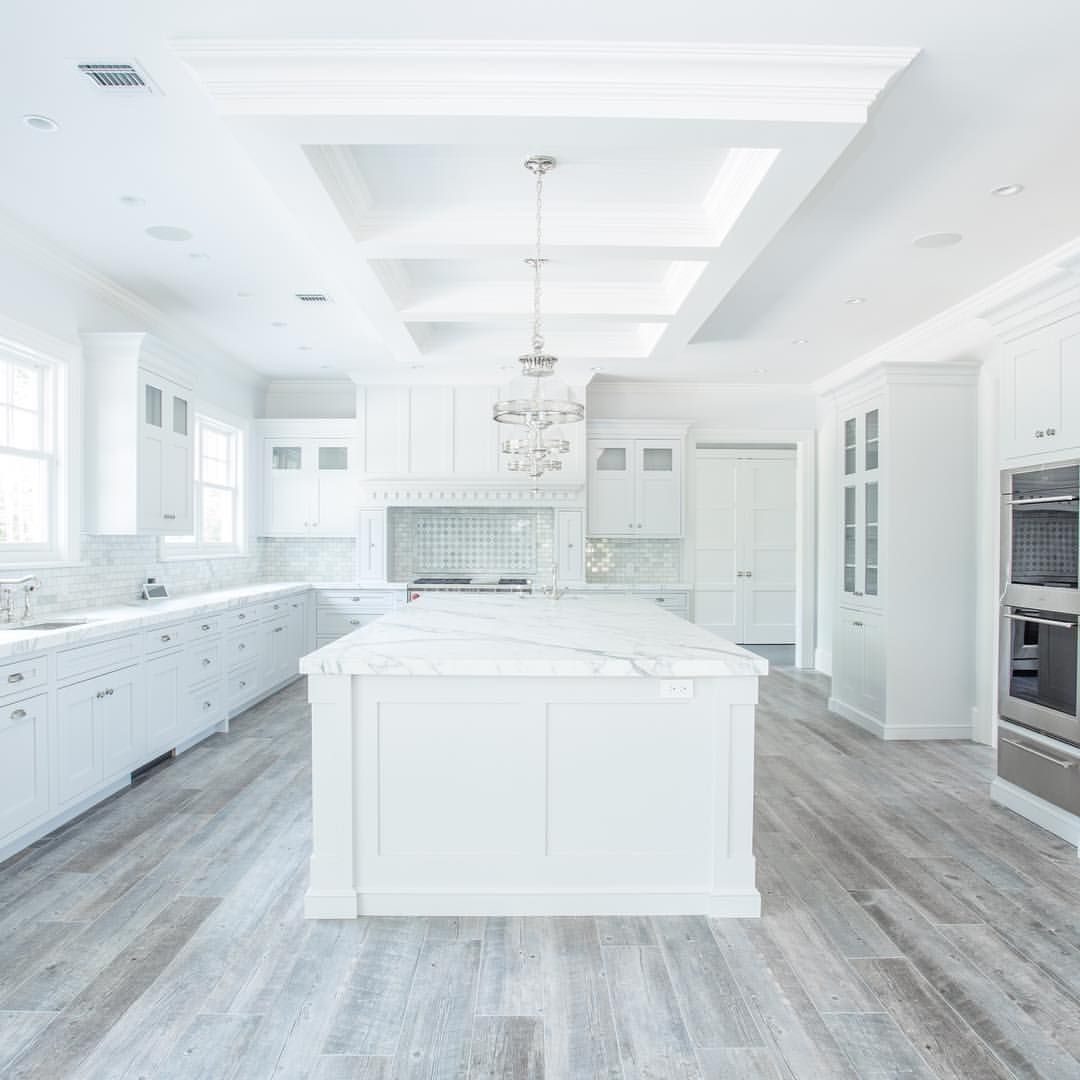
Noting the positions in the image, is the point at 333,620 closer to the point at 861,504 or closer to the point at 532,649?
the point at 861,504

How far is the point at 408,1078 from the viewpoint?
6.25ft

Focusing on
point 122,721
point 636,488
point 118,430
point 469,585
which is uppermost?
point 118,430

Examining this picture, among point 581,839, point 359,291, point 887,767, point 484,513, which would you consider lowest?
point 887,767

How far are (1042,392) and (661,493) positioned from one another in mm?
3897

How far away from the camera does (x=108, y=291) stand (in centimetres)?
473

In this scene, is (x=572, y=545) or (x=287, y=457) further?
(x=287, y=457)

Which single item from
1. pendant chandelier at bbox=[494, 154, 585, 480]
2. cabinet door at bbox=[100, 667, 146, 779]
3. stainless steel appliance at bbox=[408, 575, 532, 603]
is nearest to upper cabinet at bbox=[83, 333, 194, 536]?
cabinet door at bbox=[100, 667, 146, 779]

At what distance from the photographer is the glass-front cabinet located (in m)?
5.33

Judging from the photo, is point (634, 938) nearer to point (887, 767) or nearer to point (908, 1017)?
point (908, 1017)

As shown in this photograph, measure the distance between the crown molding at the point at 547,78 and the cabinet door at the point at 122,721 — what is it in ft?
9.03

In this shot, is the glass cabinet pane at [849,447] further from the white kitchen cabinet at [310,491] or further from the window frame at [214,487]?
the window frame at [214,487]

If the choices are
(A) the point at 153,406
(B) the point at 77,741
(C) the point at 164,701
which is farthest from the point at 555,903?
(A) the point at 153,406

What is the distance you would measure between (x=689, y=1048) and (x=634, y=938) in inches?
22.1

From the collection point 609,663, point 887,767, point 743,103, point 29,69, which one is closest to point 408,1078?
point 609,663
